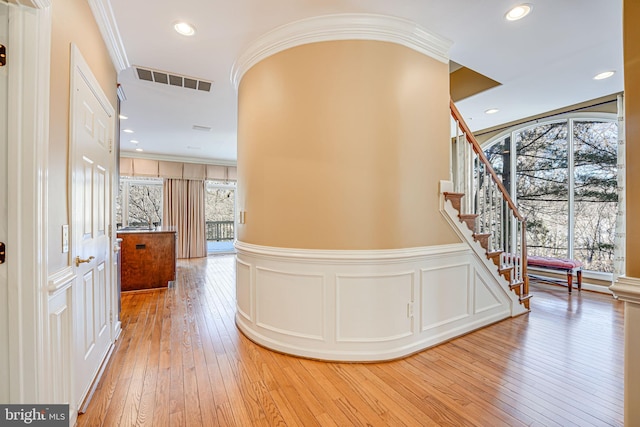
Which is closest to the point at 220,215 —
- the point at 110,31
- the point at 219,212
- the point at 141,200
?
the point at 219,212

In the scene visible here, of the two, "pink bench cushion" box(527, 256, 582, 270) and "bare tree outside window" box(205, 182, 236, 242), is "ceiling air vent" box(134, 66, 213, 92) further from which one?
"pink bench cushion" box(527, 256, 582, 270)

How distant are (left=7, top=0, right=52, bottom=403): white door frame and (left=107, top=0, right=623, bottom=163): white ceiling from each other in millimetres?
1169

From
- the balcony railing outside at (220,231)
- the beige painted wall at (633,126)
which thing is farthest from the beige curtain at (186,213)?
the beige painted wall at (633,126)

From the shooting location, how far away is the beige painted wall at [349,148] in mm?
2285

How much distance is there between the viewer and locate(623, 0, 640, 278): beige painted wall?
3.99ft

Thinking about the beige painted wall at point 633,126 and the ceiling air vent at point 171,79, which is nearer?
the beige painted wall at point 633,126

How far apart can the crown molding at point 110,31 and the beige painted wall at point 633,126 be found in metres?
3.03

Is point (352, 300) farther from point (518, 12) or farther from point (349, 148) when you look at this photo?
point (518, 12)

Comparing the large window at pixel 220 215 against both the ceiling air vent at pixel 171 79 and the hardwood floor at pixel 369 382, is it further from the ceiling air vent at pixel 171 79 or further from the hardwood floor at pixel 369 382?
the hardwood floor at pixel 369 382

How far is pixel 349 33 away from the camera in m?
2.28

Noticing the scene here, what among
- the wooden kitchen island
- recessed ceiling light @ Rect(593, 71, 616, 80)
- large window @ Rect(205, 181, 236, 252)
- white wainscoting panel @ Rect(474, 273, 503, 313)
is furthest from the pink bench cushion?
large window @ Rect(205, 181, 236, 252)

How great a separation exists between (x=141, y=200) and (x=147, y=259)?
3816 millimetres

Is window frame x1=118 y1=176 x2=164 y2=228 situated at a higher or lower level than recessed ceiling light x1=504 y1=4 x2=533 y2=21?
lower

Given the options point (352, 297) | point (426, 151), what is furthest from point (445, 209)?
point (352, 297)
